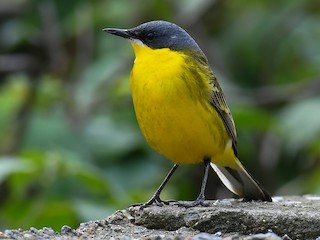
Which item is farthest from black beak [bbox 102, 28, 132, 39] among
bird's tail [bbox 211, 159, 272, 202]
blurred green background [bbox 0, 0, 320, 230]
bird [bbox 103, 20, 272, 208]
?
blurred green background [bbox 0, 0, 320, 230]

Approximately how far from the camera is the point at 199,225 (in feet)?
15.6

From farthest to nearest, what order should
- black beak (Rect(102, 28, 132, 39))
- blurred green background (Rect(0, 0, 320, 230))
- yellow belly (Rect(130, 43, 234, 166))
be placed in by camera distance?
1. blurred green background (Rect(0, 0, 320, 230))
2. black beak (Rect(102, 28, 132, 39))
3. yellow belly (Rect(130, 43, 234, 166))

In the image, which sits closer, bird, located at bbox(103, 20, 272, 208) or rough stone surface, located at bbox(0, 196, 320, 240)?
rough stone surface, located at bbox(0, 196, 320, 240)

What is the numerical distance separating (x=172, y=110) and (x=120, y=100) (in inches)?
157

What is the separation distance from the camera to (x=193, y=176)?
990 centimetres

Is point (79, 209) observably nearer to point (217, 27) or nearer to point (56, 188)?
point (56, 188)

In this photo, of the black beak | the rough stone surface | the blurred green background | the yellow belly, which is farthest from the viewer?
the blurred green background

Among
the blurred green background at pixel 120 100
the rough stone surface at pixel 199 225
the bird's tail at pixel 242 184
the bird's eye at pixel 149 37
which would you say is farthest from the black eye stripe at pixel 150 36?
the blurred green background at pixel 120 100

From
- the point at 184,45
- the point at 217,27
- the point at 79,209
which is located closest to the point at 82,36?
the point at 217,27

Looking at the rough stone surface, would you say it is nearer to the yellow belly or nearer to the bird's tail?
the yellow belly

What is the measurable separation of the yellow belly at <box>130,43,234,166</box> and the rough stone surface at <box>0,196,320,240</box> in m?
0.52

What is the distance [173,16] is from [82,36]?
1.01 metres

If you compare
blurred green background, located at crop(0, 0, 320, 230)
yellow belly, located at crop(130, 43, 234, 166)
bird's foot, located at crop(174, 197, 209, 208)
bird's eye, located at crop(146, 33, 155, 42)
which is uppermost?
A: blurred green background, located at crop(0, 0, 320, 230)

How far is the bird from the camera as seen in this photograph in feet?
17.5
